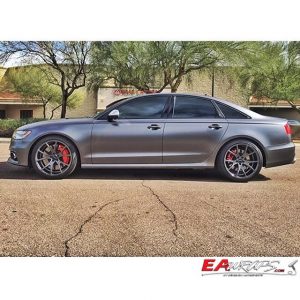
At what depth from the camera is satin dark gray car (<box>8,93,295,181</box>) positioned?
9.96 ft

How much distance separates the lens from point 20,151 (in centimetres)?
Answer: 322

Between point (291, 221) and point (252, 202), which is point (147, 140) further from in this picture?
point (291, 221)

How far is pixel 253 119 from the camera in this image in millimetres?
3123

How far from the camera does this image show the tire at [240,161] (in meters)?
3.15

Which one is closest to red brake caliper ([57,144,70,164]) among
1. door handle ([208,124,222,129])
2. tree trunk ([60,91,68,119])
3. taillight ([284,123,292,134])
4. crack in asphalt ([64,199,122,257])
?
tree trunk ([60,91,68,119])

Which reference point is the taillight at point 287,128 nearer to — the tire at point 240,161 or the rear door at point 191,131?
the tire at point 240,161

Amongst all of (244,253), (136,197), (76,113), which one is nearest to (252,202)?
(244,253)

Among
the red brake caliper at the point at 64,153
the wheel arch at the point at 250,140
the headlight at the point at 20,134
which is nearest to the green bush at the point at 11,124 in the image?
the headlight at the point at 20,134

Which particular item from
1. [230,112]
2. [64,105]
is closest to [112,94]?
[64,105]

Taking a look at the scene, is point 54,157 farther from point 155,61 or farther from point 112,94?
point 155,61

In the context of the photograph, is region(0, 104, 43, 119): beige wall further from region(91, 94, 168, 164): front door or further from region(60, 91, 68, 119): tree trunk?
region(91, 94, 168, 164): front door

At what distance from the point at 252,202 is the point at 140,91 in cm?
126

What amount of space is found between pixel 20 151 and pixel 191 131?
1.39m
